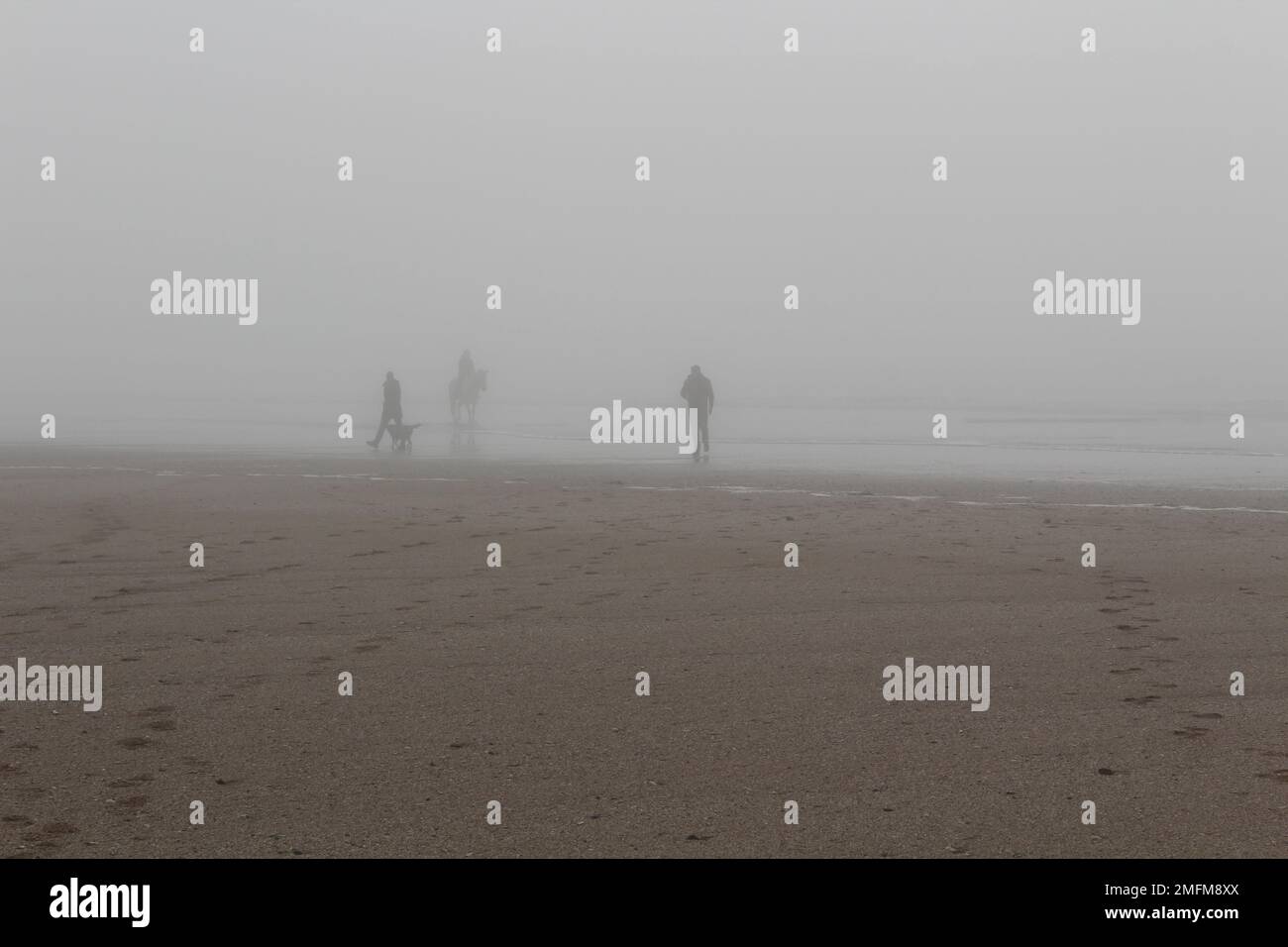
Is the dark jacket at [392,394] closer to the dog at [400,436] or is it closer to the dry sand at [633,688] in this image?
the dog at [400,436]

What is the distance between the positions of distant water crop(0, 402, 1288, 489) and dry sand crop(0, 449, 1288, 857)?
10.0 metres

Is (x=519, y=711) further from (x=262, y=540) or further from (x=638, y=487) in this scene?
(x=638, y=487)

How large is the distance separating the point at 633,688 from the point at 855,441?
2733 centimetres

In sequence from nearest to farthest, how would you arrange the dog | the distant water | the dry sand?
the dry sand
the distant water
the dog

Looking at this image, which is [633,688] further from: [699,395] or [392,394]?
[392,394]

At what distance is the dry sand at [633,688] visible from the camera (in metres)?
5.17

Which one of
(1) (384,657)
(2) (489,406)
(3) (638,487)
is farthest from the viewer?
(2) (489,406)

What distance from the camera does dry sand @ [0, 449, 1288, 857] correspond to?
517 cm

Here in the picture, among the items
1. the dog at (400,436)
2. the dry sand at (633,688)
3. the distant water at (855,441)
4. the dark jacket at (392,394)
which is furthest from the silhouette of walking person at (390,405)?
the dry sand at (633,688)

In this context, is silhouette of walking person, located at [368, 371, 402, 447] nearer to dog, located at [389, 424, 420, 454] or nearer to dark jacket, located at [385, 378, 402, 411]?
dark jacket, located at [385, 378, 402, 411]

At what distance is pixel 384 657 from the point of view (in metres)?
8.04

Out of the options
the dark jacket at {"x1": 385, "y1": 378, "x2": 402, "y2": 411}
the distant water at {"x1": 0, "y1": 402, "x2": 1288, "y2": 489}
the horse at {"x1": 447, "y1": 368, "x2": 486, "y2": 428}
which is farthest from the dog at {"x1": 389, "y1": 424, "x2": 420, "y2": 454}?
the horse at {"x1": 447, "y1": 368, "x2": 486, "y2": 428}
